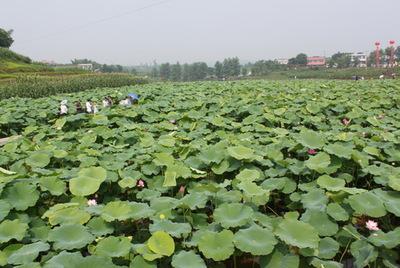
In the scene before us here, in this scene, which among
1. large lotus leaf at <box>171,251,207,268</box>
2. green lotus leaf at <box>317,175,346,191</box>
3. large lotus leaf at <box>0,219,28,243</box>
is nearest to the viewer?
large lotus leaf at <box>171,251,207,268</box>

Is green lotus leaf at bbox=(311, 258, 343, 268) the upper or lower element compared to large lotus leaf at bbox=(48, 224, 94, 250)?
lower

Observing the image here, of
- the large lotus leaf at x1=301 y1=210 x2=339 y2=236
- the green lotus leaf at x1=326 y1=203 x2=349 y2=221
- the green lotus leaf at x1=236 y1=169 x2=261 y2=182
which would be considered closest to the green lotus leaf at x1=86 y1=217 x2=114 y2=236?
the green lotus leaf at x1=236 y1=169 x2=261 y2=182

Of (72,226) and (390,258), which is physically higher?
(72,226)

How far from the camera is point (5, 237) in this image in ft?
5.89

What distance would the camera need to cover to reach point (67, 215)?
197cm

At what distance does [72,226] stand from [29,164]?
127 centimetres

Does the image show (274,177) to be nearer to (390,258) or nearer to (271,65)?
(390,258)

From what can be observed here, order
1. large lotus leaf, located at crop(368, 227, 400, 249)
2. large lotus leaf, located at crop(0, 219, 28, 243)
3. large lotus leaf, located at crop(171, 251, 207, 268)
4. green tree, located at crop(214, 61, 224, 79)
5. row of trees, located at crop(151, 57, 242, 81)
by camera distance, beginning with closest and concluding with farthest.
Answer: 1. large lotus leaf, located at crop(171, 251, 207, 268)
2. large lotus leaf, located at crop(368, 227, 400, 249)
3. large lotus leaf, located at crop(0, 219, 28, 243)
4. green tree, located at crop(214, 61, 224, 79)
5. row of trees, located at crop(151, 57, 242, 81)

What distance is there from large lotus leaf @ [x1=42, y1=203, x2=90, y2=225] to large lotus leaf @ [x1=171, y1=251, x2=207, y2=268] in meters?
0.60

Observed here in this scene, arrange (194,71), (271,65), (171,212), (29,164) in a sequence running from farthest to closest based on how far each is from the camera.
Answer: (194,71)
(271,65)
(29,164)
(171,212)

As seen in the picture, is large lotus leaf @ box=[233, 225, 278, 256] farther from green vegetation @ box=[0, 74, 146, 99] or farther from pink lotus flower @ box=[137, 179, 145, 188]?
green vegetation @ box=[0, 74, 146, 99]

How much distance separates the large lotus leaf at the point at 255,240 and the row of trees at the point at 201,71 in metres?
60.4

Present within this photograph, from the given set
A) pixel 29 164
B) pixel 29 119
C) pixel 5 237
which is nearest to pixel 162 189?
pixel 5 237

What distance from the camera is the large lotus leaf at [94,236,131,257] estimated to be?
1635mm
